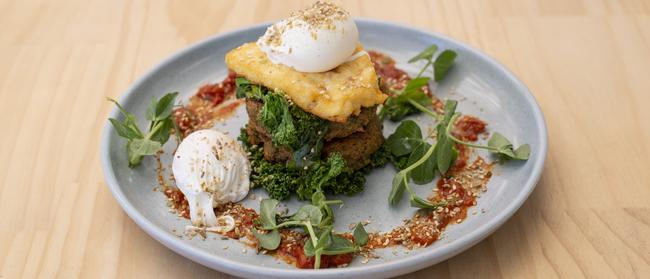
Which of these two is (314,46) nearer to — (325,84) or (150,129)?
(325,84)

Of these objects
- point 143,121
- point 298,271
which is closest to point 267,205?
point 298,271

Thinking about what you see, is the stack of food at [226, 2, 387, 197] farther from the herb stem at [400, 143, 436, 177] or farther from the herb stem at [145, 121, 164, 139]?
the herb stem at [145, 121, 164, 139]

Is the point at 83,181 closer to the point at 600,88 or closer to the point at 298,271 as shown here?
the point at 298,271

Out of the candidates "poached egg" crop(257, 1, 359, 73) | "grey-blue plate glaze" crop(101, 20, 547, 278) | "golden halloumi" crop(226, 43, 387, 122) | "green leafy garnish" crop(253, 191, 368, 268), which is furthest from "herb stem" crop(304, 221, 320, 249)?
"poached egg" crop(257, 1, 359, 73)

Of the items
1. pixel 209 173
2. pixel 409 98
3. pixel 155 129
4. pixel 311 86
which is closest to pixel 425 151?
pixel 409 98

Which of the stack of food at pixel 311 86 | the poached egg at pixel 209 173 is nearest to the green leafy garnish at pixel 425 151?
the stack of food at pixel 311 86

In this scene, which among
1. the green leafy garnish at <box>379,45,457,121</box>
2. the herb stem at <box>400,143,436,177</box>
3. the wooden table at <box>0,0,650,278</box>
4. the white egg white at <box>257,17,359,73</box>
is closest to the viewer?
the wooden table at <box>0,0,650,278</box>

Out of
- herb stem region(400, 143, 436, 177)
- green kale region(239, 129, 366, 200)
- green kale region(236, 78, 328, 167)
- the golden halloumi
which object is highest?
the golden halloumi
